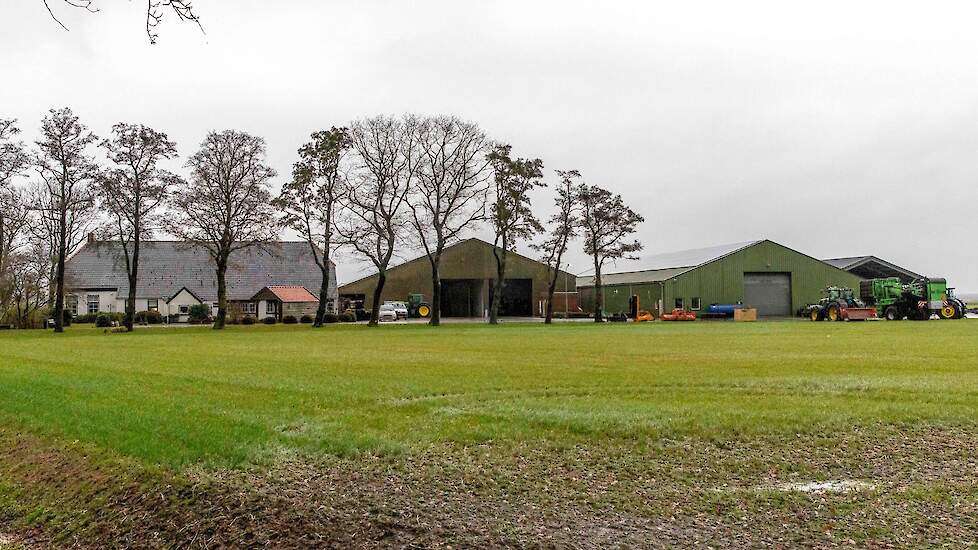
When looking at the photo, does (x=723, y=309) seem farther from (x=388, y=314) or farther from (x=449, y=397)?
(x=449, y=397)

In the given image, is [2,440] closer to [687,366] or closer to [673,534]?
[673,534]

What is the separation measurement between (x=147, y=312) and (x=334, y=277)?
2147 centimetres

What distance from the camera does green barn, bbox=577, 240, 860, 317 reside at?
3110 inches

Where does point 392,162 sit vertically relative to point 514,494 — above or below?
above

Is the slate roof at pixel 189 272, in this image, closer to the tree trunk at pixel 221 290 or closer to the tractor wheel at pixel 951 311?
the tree trunk at pixel 221 290

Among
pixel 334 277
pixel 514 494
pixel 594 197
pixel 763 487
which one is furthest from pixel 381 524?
pixel 334 277

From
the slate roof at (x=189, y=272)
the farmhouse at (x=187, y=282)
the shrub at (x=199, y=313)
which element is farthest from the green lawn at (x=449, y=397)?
the slate roof at (x=189, y=272)

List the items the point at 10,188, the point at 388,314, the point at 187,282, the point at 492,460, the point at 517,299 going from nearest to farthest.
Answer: the point at 492,460, the point at 10,188, the point at 388,314, the point at 187,282, the point at 517,299

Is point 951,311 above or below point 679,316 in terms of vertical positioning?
above

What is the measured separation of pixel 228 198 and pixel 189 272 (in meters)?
36.4

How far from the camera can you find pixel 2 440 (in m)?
12.9

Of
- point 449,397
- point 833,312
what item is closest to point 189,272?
point 833,312

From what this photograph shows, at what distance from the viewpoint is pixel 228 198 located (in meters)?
55.6

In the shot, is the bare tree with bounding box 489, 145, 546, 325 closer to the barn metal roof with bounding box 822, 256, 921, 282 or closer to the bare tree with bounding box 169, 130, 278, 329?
the bare tree with bounding box 169, 130, 278, 329
